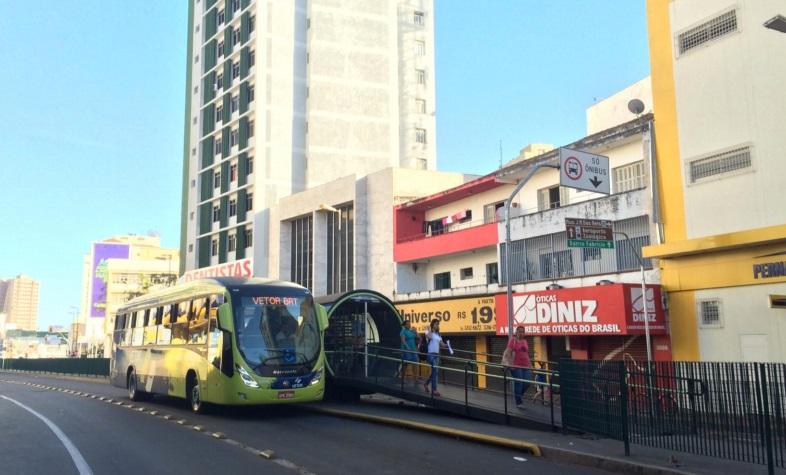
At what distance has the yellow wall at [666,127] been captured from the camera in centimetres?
2139

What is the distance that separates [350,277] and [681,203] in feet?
79.1

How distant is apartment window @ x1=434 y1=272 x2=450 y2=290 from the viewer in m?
35.2

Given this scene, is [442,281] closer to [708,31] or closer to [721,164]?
[721,164]

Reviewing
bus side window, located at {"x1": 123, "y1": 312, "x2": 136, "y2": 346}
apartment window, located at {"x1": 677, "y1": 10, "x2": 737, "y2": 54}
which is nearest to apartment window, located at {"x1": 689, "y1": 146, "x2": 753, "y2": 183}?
apartment window, located at {"x1": 677, "y1": 10, "x2": 737, "y2": 54}

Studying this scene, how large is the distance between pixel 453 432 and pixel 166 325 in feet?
33.6

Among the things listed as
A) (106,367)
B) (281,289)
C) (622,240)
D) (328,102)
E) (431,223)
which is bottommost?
(106,367)

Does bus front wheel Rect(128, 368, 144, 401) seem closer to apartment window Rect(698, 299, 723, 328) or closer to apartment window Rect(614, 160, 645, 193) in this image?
apartment window Rect(698, 299, 723, 328)

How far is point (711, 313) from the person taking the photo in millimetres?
20453

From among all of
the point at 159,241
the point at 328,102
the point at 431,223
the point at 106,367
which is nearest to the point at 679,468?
the point at 431,223

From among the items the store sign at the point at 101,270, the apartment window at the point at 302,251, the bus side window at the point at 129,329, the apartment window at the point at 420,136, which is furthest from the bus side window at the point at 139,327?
the store sign at the point at 101,270

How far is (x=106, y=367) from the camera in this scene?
47.4 metres

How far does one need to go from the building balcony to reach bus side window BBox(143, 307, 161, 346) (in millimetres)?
15546

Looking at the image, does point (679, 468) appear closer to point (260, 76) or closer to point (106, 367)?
point (106, 367)

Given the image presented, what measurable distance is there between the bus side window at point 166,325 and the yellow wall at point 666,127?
15.2 meters
